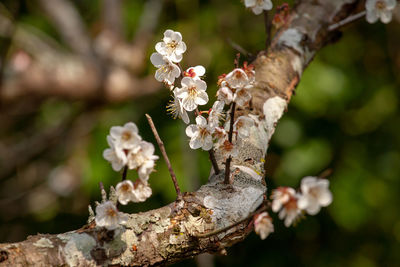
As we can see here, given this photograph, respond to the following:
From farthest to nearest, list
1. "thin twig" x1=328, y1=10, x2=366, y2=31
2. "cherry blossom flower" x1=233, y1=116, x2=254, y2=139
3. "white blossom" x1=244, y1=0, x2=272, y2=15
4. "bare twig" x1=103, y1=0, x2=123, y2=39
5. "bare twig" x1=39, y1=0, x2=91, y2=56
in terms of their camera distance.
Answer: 1. "bare twig" x1=39, y1=0, x2=91, y2=56
2. "bare twig" x1=103, y1=0, x2=123, y2=39
3. "thin twig" x1=328, y1=10, x2=366, y2=31
4. "white blossom" x1=244, y1=0, x2=272, y2=15
5. "cherry blossom flower" x1=233, y1=116, x2=254, y2=139

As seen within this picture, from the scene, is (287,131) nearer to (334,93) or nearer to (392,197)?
(334,93)

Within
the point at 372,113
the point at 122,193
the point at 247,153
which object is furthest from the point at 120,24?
the point at 122,193

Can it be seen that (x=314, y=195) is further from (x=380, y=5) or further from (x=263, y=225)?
(x=380, y=5)

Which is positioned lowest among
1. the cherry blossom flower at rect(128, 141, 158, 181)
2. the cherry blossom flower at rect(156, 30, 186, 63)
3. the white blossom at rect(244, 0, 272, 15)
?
the cherry blossom flower at rect(128, 141, 158, 181)

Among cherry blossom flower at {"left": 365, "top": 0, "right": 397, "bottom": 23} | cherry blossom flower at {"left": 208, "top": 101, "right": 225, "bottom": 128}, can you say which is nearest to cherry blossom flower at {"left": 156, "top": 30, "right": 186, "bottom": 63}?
cherry blossom flower at {"left": 208, "top": 101, "right": 225, "bottom": 128}

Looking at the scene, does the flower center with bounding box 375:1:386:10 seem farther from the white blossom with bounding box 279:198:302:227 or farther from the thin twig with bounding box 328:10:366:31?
the white blossom with bounding box 279:198:302:227

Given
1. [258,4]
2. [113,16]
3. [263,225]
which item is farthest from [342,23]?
[113,16]
